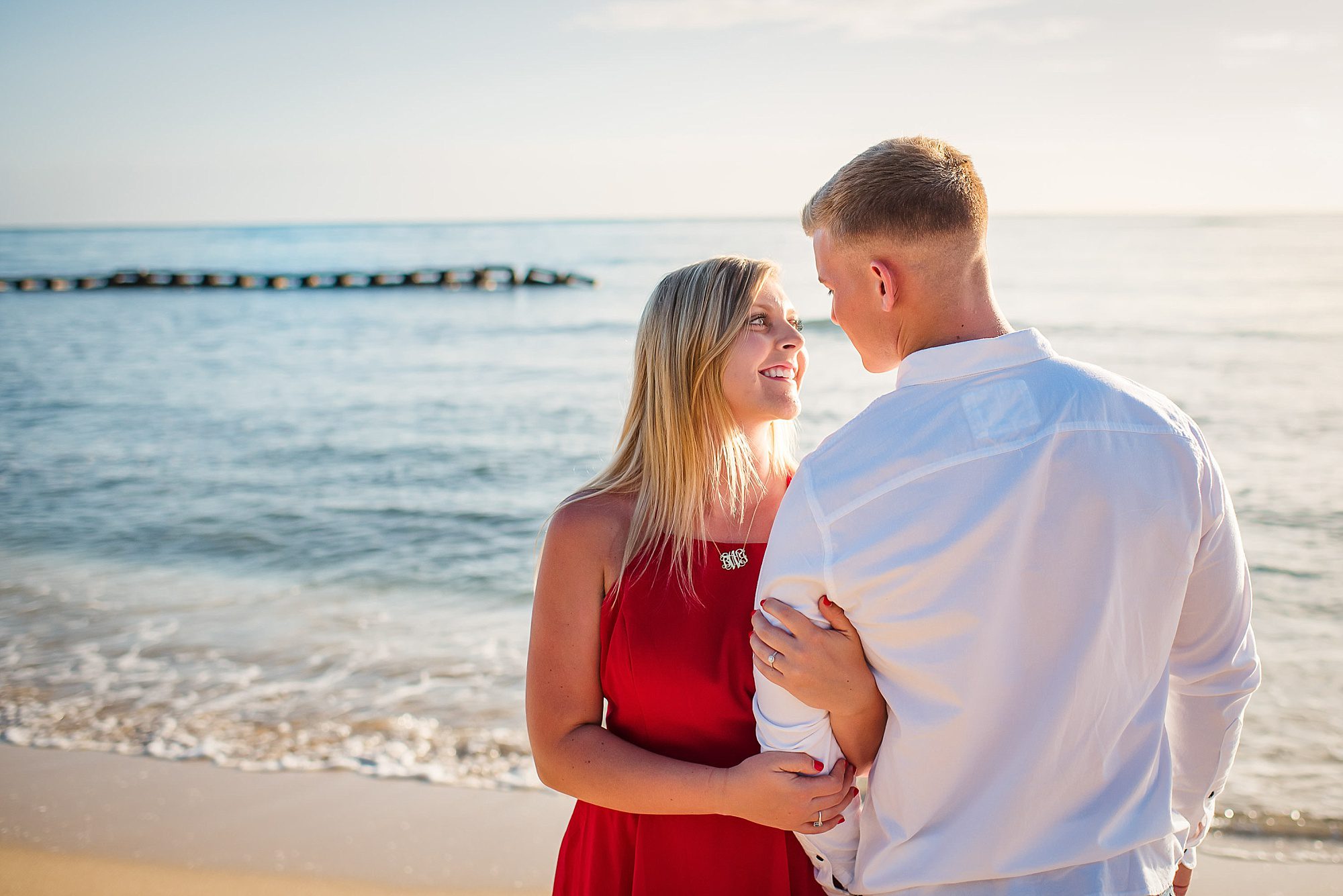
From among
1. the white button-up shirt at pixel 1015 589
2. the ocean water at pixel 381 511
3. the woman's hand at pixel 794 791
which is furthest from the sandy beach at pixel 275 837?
the white button-up shirt at pixel 1015 589

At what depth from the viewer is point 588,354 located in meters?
21.0

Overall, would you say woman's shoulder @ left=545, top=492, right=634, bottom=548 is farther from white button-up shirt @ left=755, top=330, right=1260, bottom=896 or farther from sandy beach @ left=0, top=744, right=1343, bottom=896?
sandy beach @ left=0, top=744, right=1343, bottom=896

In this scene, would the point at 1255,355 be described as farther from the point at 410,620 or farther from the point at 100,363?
the point at 100,363

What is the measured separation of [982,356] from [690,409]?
38.3 inches

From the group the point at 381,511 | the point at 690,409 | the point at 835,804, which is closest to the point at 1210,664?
the point at 835,804

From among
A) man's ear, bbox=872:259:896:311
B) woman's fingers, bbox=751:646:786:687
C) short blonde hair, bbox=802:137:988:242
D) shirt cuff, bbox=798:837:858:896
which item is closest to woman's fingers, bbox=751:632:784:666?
woman's fingers, bbox=751:646:786:687

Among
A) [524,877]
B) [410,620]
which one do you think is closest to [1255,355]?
[410,620]

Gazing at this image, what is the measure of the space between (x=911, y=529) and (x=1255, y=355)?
19179 mm

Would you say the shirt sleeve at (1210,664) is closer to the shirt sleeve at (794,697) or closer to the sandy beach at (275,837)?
Result: the shirt sleeve at (794,697)

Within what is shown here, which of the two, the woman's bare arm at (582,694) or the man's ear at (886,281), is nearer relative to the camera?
the man's ear at (886,281)

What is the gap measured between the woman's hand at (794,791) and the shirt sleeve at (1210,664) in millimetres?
631

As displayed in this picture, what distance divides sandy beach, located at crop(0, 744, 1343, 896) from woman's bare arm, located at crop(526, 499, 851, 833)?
6.36 ft

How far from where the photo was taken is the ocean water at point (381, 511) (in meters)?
5.23

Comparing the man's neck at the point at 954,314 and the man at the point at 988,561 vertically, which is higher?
the man's neck at the point at 954,314
